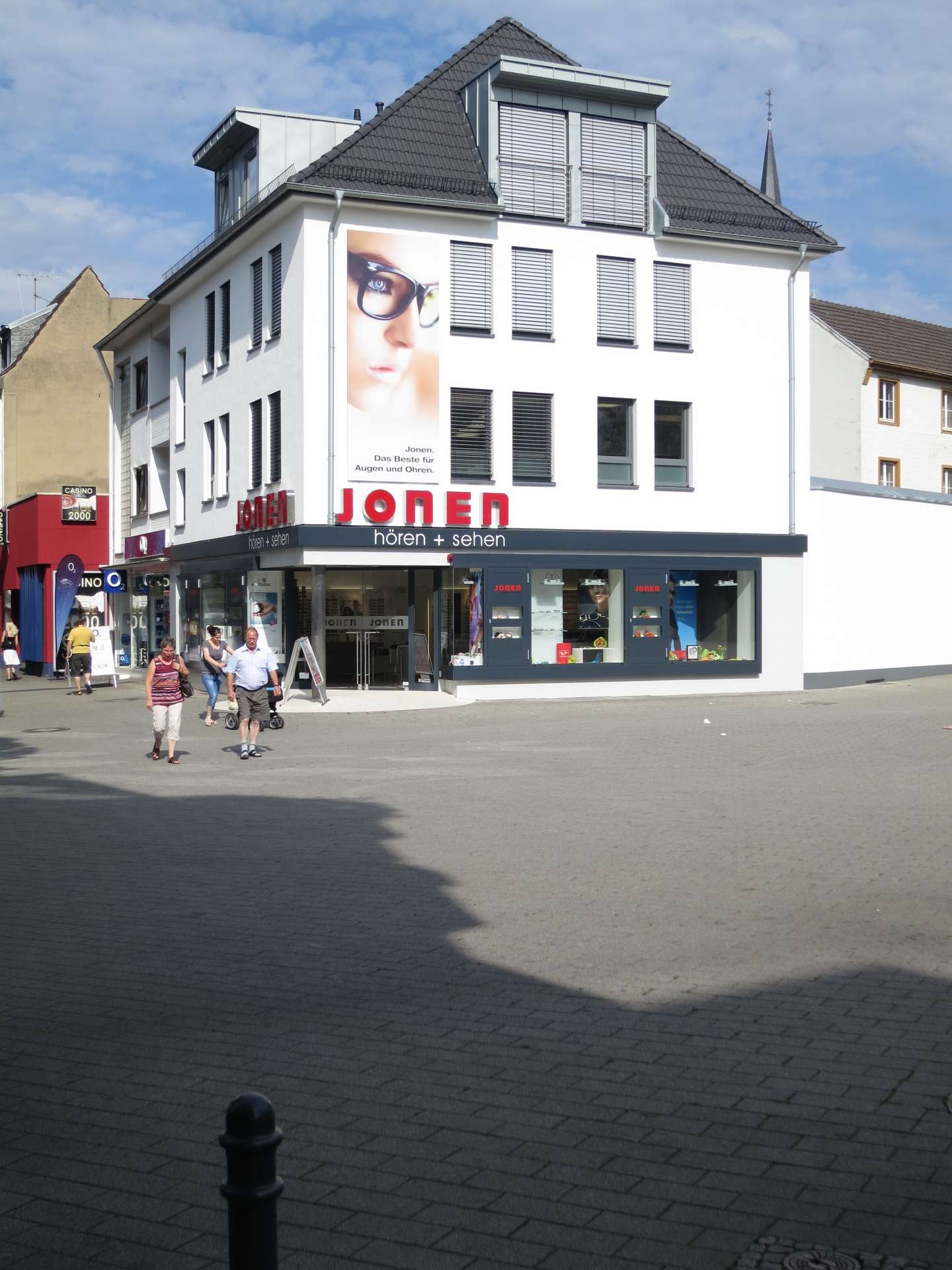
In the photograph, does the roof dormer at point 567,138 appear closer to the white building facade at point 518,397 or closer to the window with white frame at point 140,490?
the white building facade at point 518,397

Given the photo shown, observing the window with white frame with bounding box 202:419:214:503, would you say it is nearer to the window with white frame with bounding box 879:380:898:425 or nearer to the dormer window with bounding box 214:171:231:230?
the dormer window with bounding box 214:171:231:230

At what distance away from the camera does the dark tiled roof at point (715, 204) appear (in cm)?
3109

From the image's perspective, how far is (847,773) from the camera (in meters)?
15.5

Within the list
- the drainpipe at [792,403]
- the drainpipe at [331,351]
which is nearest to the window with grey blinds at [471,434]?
the drainpipe at [331,351]

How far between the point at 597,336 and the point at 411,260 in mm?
4323

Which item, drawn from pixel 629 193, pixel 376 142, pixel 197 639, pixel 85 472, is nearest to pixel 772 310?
pixel 629 193

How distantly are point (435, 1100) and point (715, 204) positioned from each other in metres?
29.4

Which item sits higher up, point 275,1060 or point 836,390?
point 836,390

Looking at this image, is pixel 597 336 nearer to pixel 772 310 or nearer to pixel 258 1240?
pixel 772 310

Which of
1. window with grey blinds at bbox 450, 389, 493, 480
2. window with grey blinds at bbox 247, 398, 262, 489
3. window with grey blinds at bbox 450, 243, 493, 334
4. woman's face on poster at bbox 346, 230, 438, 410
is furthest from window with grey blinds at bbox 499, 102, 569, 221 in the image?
window with grey blinds at bbox 247, 398, 262, 489

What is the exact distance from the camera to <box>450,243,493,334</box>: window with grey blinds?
29.0 metres

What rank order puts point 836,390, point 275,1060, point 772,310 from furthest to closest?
point 836,390
point 772,310
point 275,1060

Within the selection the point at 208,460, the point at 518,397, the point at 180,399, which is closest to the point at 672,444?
the point at 518,397

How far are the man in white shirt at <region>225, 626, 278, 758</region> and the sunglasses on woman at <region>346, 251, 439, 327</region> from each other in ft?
39.4
